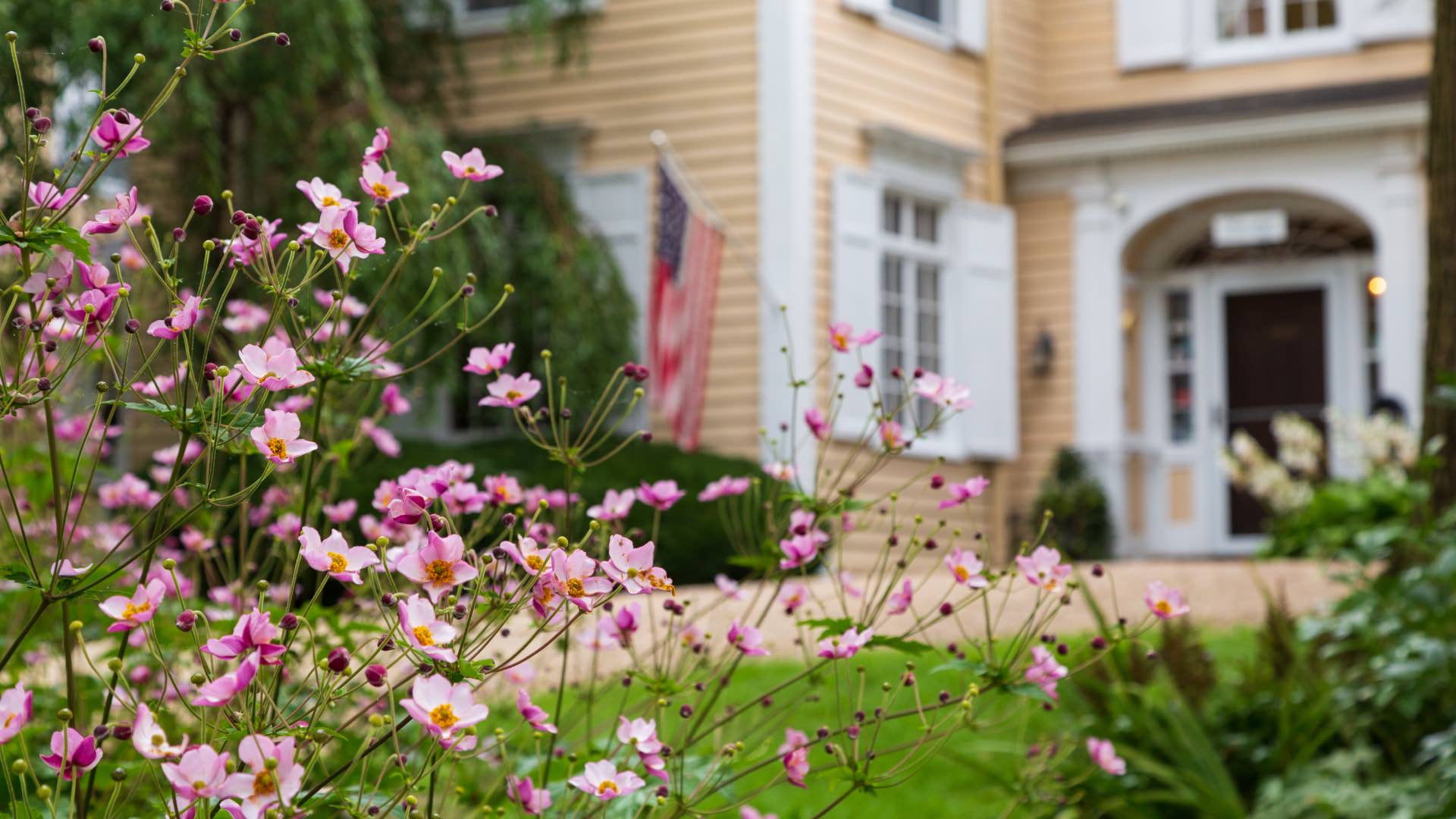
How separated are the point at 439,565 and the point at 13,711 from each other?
410mm

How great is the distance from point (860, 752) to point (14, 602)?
1787mm

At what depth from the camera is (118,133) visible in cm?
172

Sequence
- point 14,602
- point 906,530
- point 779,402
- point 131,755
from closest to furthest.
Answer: point 131,755 < point 14,602 < point 906,530 < point 779,402

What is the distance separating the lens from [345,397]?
109 inches

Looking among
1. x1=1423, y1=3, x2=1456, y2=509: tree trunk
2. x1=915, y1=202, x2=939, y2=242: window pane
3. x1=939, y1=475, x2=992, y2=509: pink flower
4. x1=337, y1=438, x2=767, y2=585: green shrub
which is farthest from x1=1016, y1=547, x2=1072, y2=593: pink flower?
x1=915, y1=202, x2=939, y2=242: window pane

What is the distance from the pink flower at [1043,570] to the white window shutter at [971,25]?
10177 millimetres

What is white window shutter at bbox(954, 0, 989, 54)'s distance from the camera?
12.0m

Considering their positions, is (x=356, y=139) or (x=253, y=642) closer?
(x=253, y=642)

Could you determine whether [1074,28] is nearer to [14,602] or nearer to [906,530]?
[906,530]

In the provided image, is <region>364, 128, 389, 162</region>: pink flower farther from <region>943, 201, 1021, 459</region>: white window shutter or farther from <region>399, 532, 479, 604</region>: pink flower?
<region>943, 201, 1021, 459</region>: white window shutter

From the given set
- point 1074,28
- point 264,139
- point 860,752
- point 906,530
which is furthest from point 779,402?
point 860,752

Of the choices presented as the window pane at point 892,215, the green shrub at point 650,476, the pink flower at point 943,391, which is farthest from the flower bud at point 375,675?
the window pane at point 892,215

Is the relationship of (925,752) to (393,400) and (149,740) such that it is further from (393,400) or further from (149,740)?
(149,740)

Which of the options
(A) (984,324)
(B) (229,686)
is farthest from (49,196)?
(A) (984,324)
